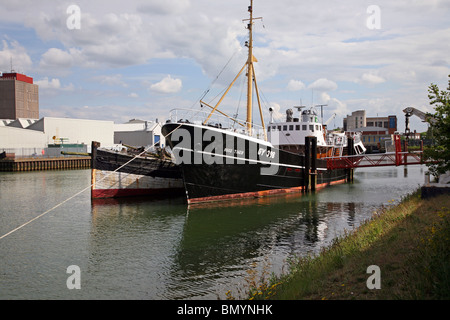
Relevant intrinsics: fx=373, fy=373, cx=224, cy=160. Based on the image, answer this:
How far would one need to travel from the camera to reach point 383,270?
746 centimetres

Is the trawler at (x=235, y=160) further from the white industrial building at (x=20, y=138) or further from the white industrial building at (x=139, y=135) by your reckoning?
the white industrial building at (x=139, y=135)

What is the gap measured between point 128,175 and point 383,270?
21.4 metres

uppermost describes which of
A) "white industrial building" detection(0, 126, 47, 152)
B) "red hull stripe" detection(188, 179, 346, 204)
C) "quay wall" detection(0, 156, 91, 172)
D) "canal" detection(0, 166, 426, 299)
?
"white industrial building" detection(0, 126, 47, 152)

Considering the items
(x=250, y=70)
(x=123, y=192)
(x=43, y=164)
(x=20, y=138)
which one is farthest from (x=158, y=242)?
(x=20, y=138)

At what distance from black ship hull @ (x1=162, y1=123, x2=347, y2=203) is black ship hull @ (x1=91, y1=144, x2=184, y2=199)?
460 cm

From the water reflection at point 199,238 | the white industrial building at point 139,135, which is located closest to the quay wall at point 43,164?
the white industrial building at point 139,135

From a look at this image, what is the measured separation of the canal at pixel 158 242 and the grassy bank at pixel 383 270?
6.49ft

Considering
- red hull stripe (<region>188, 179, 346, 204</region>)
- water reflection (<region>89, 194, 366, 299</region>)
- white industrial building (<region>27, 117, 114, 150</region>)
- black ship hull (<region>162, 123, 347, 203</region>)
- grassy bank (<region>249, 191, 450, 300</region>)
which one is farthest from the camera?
white industrial building (<region>27, 117, 114, 150</region>)

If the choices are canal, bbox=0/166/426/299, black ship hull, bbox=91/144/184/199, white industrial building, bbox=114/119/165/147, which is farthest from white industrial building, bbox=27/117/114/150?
canal, bbox=0/166/426/299

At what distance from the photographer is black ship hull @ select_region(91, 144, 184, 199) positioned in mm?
25375

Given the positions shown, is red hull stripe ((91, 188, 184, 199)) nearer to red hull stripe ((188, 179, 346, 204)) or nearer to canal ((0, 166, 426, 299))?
canal ((0, 166, 426, 299))

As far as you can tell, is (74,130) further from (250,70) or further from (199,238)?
(199,238)
